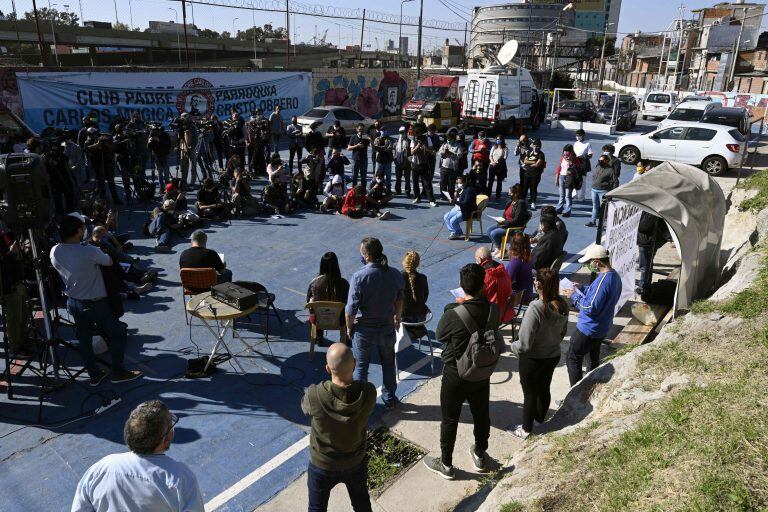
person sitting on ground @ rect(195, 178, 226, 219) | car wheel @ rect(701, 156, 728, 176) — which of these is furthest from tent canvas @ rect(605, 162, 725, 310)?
car wheel @ rect(701, 156, 728, 176)

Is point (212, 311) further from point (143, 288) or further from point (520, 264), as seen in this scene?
point (520, 264)

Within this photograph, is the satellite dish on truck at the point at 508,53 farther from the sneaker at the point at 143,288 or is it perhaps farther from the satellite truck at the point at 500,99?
the sneaker at the point at 143,288

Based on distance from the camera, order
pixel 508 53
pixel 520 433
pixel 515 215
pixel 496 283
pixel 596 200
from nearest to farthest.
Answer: pixel 520 433 < pixel 496 283 < pixel 515 215 < pixel 596 200 < pixel 508 53

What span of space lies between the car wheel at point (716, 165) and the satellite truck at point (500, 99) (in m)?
9.47

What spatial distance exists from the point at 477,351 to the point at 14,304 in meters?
5.24

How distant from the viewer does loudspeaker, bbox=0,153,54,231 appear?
5312 millimetres

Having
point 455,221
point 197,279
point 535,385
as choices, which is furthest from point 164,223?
point 535,385

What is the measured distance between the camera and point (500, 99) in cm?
2505

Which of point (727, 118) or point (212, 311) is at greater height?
point (727, 118)

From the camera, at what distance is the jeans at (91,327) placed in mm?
5707

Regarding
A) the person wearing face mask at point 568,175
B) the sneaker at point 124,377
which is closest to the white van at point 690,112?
the person wearing face mask at point 568,175

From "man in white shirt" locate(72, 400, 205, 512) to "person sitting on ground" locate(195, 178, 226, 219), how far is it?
9.65m

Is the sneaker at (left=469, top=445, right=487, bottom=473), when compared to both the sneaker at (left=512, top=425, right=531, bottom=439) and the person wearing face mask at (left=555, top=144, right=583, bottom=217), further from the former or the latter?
the person wearing face mask at (left=555, top=144, right=583, bottom=217)

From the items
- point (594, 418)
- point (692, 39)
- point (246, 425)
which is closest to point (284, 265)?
point (246, 425)
